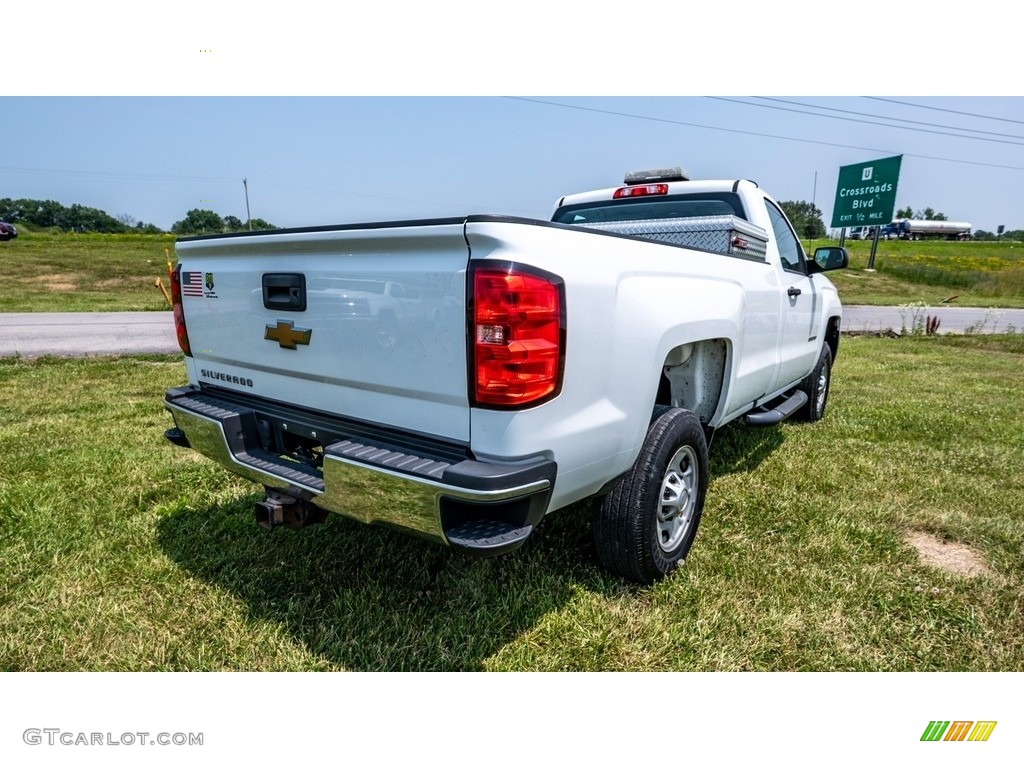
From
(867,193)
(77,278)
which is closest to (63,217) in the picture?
(77,278)

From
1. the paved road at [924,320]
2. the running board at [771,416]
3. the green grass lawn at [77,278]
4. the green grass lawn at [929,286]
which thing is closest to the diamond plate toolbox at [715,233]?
the running board at [771,416]

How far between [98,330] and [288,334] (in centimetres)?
1139


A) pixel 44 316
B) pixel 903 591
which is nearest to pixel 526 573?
pixel 903 591

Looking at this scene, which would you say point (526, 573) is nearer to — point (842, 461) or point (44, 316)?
point (842, 461)

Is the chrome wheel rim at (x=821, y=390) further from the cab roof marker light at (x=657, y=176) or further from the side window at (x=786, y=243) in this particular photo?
the cab roof marker light at (x=657, y=176)

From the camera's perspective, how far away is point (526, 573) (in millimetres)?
2922

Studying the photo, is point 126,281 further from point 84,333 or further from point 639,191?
point 639,191

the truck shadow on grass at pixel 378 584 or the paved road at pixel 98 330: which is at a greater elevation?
the truck shadow on grass at pixel 378 584

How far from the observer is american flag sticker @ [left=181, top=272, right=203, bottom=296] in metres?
2.92

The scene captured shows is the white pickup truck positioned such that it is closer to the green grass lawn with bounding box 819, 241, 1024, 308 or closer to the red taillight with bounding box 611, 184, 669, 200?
the red taillight with bounding box 611, 184, 669, 200

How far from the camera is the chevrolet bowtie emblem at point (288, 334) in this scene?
2.44m

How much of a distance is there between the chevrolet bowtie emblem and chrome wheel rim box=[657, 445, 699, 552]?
1.70 metres

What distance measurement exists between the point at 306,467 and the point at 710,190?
3.26 metres
